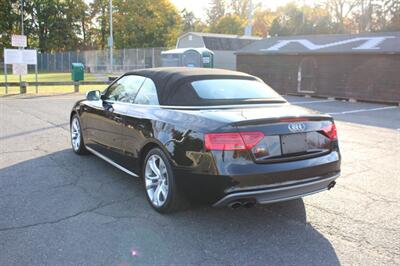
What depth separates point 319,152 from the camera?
4.30 meters

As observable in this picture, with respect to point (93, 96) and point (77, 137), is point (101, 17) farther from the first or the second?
point (93, 96)

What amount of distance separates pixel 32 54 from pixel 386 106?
15056mm

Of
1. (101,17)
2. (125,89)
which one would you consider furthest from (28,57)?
(101,17)

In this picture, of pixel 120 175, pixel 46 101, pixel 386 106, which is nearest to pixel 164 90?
pixel 120 175

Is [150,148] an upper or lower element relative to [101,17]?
lower

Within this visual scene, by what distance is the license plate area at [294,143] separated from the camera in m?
4.01

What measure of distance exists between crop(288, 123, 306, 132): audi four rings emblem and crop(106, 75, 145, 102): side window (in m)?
2.13

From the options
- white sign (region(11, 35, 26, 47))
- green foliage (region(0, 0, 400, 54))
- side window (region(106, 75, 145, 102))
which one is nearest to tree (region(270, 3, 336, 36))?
green foliage (region(0, 0, 400, 54))

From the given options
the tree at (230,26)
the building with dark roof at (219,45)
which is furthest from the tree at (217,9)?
the building with dark roof at (219,45)

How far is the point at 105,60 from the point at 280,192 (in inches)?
1693

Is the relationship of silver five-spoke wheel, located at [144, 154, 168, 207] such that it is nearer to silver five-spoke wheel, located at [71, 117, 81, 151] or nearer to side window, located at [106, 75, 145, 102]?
side window, located at [106, 75, 145, 102]

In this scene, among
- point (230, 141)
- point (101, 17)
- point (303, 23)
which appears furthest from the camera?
point (101, 17)

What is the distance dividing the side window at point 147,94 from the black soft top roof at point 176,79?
0.19 ft

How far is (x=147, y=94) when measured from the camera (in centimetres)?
506
